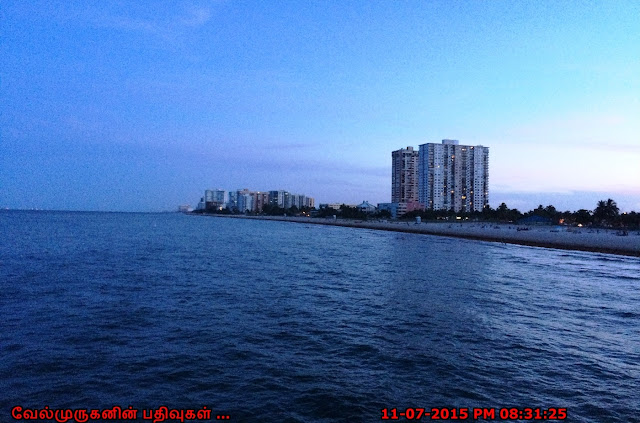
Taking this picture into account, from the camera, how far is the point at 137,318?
1788 centimetres

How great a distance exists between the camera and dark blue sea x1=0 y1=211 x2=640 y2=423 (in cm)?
1019

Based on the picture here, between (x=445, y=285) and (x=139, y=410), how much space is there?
2294 centimetres

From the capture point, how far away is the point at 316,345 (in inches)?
573

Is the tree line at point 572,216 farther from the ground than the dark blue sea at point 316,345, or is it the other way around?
the tree line at point 572,216

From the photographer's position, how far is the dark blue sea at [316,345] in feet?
33.4

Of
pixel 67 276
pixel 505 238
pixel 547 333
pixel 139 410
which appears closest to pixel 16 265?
pixel 67 276

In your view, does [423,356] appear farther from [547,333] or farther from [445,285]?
[445,285]

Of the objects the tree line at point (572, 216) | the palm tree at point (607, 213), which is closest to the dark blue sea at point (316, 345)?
the tree line at point (572, 216)
